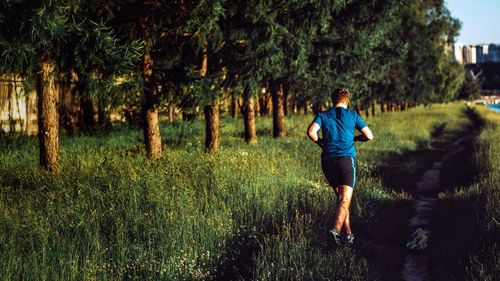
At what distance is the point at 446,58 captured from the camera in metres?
49.7

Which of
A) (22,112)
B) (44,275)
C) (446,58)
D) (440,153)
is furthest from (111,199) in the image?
(446,58)

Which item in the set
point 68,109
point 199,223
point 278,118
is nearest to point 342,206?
point 199,223

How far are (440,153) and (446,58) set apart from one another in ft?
104

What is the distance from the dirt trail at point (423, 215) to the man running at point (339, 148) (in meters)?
0.81

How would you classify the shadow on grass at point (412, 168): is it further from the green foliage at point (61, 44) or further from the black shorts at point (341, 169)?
the green foliage at point (61, 44)

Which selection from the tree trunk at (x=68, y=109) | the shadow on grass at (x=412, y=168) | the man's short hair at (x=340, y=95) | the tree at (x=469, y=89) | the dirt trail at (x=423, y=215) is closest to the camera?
the dirt trail at (x=423, y=215)

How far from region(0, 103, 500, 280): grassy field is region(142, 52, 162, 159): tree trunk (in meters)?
0.87

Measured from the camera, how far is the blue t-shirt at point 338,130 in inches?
261

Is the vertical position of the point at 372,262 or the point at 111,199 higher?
the point at 111,199

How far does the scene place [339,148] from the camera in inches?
261

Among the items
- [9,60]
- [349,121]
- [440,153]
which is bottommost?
[440,153]

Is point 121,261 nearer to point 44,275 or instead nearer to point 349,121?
point 44,275

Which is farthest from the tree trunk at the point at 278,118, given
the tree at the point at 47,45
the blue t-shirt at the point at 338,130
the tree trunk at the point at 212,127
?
the blue t-shirt at the point at 338,130

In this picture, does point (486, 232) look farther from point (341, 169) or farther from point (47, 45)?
point (47, 45)
